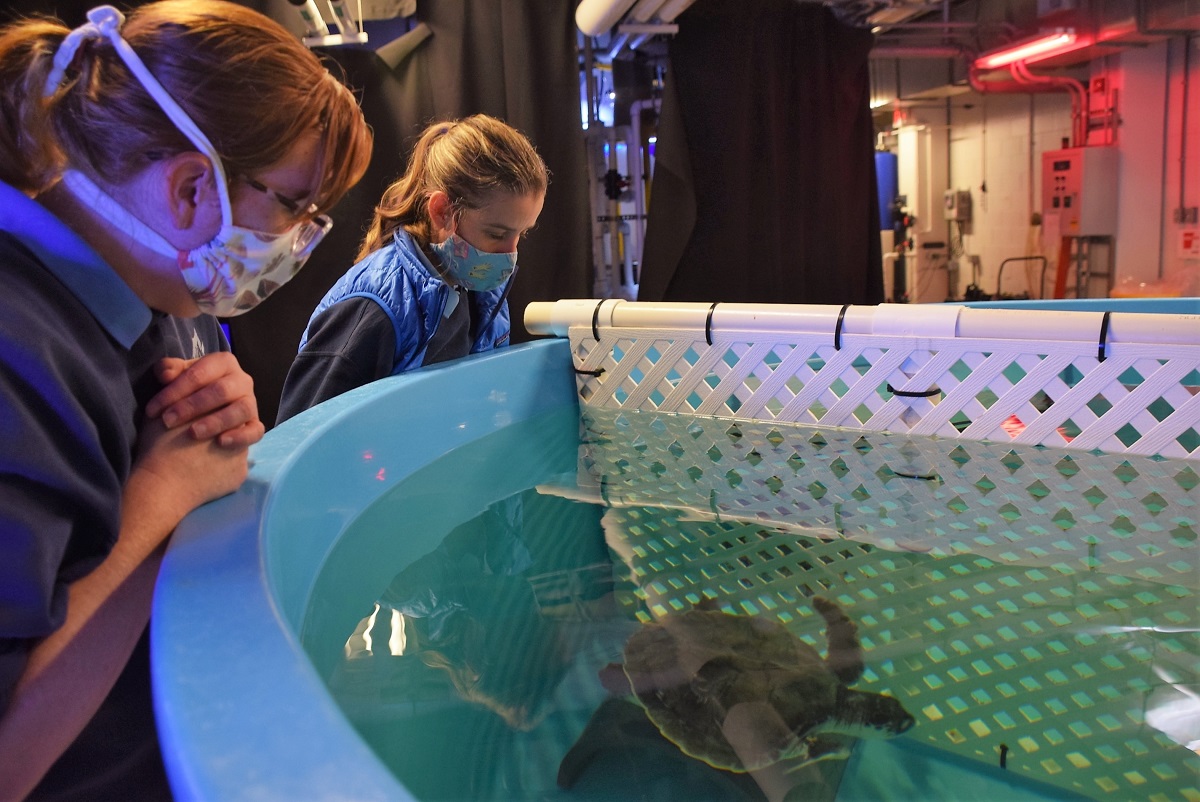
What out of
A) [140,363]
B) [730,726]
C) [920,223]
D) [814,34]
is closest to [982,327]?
[730,726]

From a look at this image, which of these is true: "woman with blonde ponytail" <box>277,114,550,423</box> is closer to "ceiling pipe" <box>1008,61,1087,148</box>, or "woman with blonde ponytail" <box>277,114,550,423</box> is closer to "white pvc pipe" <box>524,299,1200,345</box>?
"white pvc pipe" <box>524,299,1200,345</box>

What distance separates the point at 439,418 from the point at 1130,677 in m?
0.85

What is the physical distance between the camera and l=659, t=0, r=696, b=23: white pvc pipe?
7.89 ft

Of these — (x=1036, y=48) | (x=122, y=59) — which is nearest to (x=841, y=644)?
(x=122, y=59)

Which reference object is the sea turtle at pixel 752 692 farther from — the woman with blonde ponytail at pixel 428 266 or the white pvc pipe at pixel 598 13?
the white pvc pipe at pixel 598 13

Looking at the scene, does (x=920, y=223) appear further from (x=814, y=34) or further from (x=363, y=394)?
(x=363, y=394)

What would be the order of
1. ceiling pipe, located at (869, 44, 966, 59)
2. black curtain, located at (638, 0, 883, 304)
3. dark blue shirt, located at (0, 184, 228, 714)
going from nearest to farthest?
dark blue shirt, located at (0, 184, 228, 714), black curtain, located at (638, 0, 883, 304), ceiling pipe, located at (869, 44, 966, 59)

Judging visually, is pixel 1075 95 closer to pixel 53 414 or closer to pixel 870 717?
pixel 870 717

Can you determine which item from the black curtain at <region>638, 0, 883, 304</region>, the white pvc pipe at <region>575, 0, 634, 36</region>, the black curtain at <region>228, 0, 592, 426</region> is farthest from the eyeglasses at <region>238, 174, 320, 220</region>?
the black curtain at <region>638, 0, 883, 304</region>

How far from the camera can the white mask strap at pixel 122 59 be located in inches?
19.2

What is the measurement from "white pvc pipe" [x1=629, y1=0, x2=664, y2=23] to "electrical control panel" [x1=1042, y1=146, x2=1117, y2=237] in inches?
118

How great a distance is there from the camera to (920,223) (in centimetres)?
550

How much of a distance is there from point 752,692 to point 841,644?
0.30 ft

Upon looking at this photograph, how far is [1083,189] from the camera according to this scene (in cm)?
429
